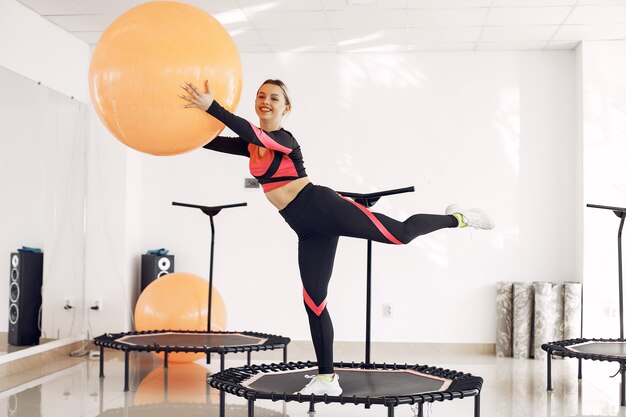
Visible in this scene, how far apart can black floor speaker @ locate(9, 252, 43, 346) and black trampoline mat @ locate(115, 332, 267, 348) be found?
1.01 metres

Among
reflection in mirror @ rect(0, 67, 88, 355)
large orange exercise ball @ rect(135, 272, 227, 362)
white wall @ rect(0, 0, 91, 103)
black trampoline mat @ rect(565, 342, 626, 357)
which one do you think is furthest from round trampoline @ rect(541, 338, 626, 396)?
white wall @ rect(0, 0, 91, 103)

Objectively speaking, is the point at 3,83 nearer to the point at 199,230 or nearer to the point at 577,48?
the point at 199,230

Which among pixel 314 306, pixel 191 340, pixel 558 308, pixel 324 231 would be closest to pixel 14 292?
pixel 191 340

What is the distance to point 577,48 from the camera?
23.1ft

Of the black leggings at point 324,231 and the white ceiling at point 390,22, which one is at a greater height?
the white ceiling at point 390,22

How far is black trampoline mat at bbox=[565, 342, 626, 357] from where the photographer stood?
186 inches

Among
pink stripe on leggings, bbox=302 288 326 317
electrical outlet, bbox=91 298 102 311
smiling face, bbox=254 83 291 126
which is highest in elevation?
smiling face, bbox=254 83 291 126

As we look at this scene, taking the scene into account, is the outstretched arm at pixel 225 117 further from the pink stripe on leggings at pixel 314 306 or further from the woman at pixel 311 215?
the pink stripe on leggings at pixel 314 306

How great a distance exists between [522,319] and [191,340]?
116 inches

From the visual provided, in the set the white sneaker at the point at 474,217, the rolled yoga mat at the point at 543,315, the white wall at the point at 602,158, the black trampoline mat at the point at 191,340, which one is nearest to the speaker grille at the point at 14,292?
the black trampoline mat at the point at 191,340

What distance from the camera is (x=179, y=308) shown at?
5914mm

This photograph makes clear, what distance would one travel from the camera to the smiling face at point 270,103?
3.51m

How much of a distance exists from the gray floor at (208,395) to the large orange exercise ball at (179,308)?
296 millimetres

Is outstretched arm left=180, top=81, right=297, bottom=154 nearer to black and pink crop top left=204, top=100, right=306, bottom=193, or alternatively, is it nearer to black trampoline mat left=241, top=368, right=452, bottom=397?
black and pink crop top left=204, top=100, right=306, bottom=193
